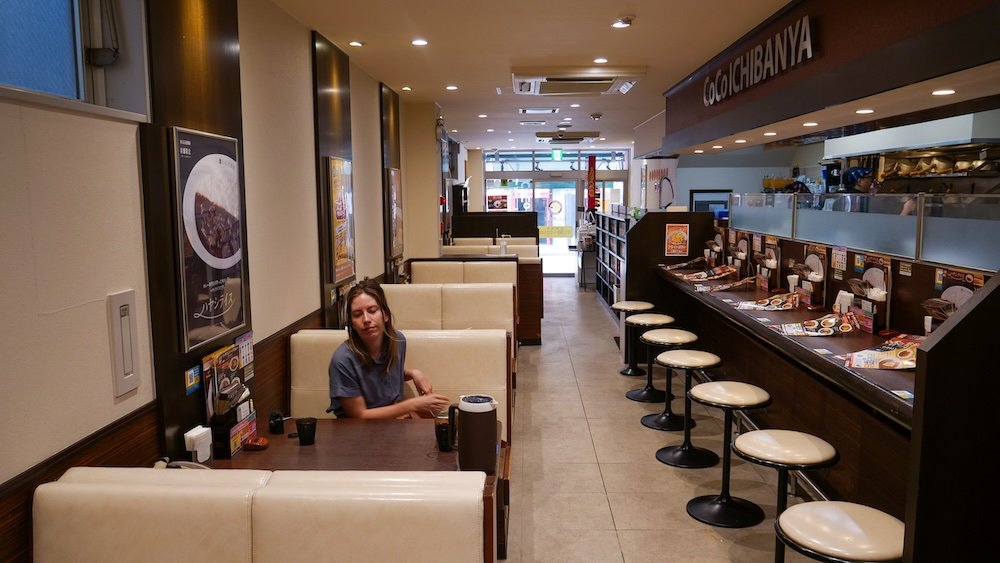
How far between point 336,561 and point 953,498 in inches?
71.7

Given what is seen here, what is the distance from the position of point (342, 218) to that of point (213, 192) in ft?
7.45

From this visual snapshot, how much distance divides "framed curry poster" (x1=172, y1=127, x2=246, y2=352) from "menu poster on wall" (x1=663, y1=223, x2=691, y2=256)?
4.75 metres

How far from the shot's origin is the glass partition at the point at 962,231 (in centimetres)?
308

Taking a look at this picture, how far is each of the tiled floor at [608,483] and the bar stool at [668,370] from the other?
85 millimetres

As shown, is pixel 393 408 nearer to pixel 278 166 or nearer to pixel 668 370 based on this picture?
pixel 278 166

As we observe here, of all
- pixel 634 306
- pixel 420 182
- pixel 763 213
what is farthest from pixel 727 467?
pixel 420 182

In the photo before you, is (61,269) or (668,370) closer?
(61,269)

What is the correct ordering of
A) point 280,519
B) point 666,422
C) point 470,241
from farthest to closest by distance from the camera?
point 470,241, point 666,422, point 280,519

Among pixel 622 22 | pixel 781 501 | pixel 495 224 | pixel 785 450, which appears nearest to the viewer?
pixel 785 450

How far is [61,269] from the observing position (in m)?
2.02

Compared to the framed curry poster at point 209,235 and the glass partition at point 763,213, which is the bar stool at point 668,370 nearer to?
the glass partition at point 763,213

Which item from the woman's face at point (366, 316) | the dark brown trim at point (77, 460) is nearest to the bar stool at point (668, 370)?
the woman's face at point (366, 316)

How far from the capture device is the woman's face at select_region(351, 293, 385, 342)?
3.16 m

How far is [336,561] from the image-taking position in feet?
5.54
